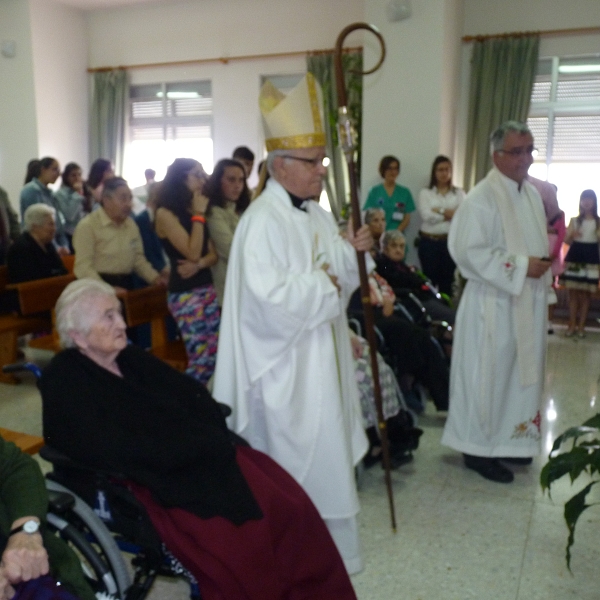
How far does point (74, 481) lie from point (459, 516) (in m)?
1.51

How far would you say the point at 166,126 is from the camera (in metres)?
8.06

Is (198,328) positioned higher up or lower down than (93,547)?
higher up

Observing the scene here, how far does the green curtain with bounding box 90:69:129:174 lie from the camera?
7.96 metres

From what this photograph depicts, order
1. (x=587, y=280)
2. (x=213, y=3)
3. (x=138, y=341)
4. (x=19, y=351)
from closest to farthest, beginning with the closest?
(x=138, y=341) → (x=19, y=351) → (x=587, y=280) → (x=213, y=3)

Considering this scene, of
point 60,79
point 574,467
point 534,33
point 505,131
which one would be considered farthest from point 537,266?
point 60,79

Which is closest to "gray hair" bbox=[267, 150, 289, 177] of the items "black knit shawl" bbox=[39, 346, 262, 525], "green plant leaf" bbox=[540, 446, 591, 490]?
"black knit shawl" bbox=[39, 346, 262, 525]

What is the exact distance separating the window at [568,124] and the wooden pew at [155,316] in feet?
14.6

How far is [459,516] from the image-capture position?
8.43 feet

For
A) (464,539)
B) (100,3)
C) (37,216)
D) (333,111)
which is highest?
(100,3)

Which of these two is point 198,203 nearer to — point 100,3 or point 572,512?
point 572,512

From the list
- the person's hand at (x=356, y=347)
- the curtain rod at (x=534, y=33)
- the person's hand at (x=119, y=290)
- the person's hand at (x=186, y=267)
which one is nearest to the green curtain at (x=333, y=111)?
the curtain rod at (x=534, y=33)

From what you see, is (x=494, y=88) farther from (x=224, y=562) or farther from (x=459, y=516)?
(x=224, y=562)

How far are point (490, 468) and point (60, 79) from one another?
6907 millimetres

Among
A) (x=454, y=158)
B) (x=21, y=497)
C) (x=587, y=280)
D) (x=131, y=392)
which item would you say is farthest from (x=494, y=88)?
(x=21, y=497)
